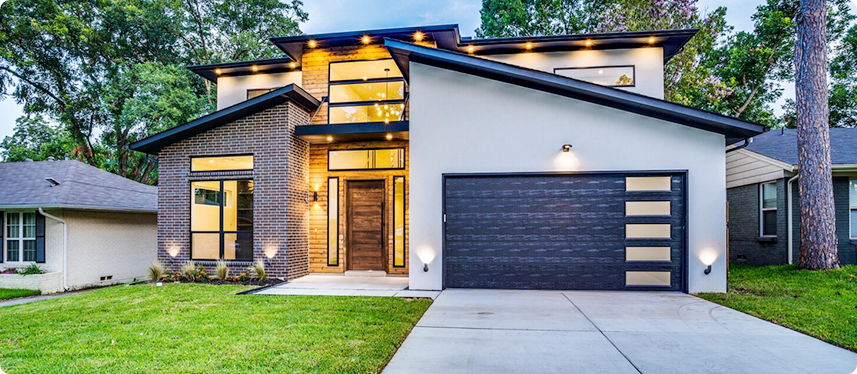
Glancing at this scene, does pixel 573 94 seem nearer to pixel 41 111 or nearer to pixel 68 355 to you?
pixel 68 355

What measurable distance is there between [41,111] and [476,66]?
2068 cm

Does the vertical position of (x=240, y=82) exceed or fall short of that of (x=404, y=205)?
it exceeds it

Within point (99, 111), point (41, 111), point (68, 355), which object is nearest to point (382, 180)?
point (68, 355)

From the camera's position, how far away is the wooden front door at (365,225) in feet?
30.6

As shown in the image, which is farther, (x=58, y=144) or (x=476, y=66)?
(x=58, y=144)

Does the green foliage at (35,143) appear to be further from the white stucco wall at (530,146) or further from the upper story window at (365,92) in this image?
the white stucco wall at (530,146)

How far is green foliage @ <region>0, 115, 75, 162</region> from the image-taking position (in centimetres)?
2045

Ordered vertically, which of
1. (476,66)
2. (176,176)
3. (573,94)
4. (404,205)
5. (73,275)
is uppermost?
(476,66)

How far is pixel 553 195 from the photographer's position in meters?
7.27

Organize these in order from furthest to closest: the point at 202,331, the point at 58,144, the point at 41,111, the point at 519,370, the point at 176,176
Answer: the point at 58,144 → the point at 41,111 → the point at 176,176 → the point at 202,331 → the point at 519,370

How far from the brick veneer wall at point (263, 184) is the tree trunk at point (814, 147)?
1016cm

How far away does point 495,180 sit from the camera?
741 centimetres

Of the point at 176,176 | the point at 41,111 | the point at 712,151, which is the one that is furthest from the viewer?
the point at 41,111

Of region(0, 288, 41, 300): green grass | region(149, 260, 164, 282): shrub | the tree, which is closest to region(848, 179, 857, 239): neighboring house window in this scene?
region(149, 260, 164, 282): shrub
